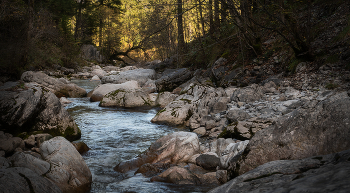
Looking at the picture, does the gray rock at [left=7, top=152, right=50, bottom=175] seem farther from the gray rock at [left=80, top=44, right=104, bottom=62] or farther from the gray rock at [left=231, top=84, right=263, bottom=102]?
the gray rock at [left=80, top=44, right=104, bottom=62]

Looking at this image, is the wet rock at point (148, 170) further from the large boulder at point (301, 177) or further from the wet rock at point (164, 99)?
the wet rock at point (164, 99)

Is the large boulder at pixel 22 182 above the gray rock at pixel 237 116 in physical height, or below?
below

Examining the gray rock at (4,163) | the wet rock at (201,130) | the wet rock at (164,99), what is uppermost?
the wet rock at (164,99)

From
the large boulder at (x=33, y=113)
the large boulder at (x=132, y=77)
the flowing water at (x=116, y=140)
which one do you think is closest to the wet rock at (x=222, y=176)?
the flowing water at (x=116, y=140)

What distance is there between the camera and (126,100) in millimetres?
10508

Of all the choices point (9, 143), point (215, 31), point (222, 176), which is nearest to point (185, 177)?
point (222, 176)

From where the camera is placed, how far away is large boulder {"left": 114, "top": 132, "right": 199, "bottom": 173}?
4.78 metres

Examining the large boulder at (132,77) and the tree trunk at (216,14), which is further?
the large boulder at (132,77)

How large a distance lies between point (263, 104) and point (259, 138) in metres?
3.42

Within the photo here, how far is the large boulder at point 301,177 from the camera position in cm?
142

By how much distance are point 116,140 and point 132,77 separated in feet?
32.1

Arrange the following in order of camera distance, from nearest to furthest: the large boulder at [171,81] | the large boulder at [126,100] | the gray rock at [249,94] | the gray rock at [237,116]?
the gray rock at [237,116] → the gray rock at [249,94] → the large boulder at [126,100] → the large boulder at [171,81]

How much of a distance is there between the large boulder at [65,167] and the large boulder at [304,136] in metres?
2.50

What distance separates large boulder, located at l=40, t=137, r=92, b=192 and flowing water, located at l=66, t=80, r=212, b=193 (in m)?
0.23
